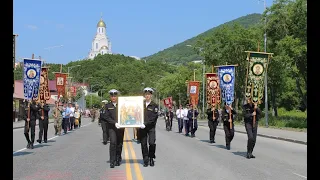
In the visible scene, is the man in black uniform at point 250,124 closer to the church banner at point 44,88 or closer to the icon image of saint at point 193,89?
the church banner at point 44,88

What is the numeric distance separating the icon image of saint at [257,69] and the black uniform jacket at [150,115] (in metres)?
9.07

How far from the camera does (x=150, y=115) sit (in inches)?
541

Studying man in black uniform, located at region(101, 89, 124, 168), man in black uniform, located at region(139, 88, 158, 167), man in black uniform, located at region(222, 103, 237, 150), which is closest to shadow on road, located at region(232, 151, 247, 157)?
man in black uniform, located at region(222, 103, 237, 150)

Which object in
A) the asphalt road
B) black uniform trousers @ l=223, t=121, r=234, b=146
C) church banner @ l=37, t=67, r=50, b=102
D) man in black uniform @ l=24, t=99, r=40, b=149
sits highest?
church banner @ l=37, t=67, r=50, b=102

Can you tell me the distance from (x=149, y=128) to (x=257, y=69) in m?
9.39

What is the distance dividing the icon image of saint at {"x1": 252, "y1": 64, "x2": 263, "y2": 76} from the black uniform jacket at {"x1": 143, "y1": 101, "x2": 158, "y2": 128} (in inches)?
357

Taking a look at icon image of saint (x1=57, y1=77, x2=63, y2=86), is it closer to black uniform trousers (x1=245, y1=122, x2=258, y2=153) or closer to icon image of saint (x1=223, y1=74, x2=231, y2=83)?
icon image of saint (x1=223, y1=74, x2=231, y2=83)

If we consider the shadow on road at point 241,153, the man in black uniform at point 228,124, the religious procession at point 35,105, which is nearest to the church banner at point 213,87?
the religious procession at point 35,105

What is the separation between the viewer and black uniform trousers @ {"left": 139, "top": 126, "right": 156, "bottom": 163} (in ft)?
44.7

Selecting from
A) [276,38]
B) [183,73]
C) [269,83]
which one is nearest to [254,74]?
[276,38]
